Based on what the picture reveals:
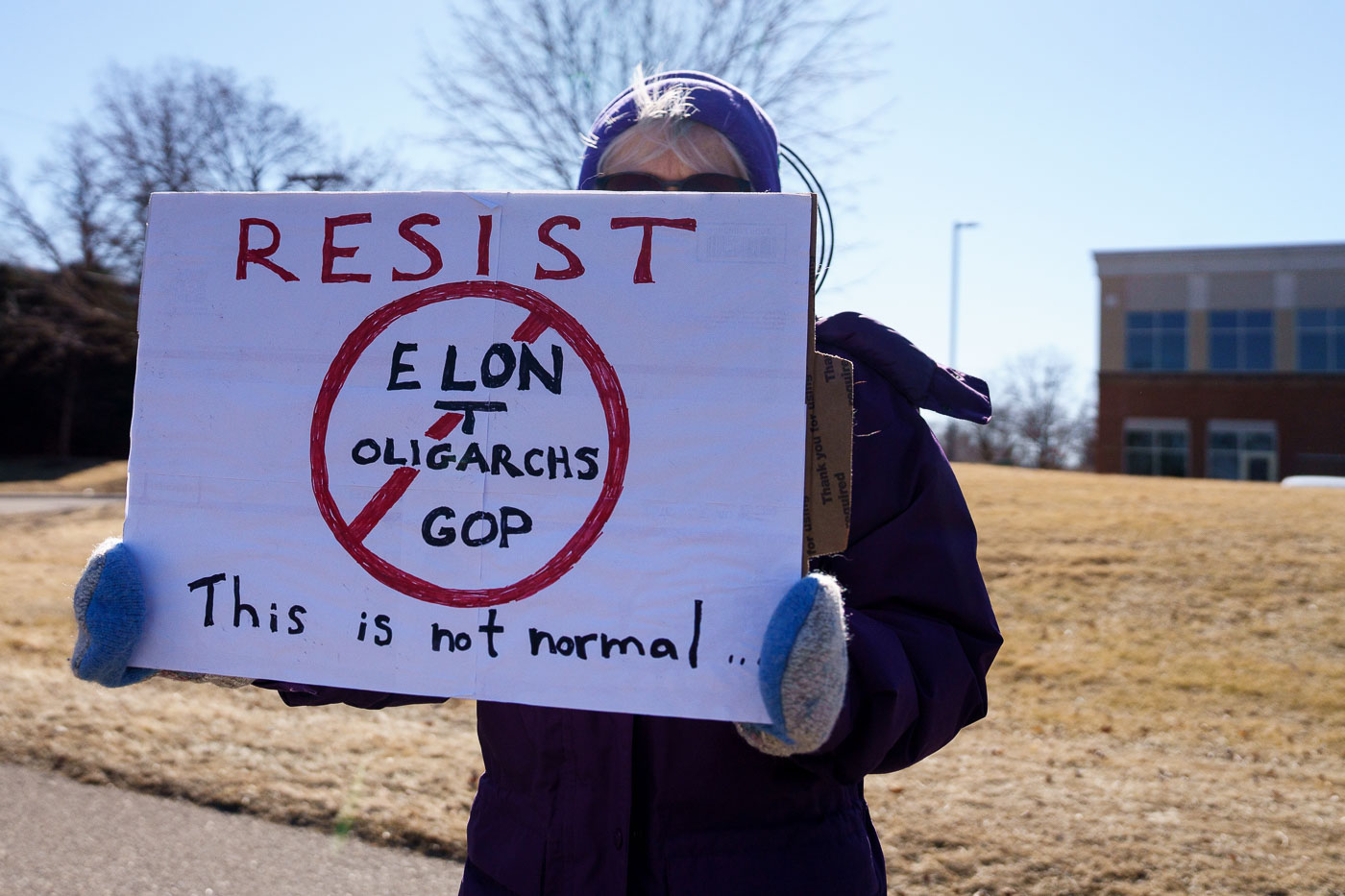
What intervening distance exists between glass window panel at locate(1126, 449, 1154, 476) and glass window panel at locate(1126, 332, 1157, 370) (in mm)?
2945

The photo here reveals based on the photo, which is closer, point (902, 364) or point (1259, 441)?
point (902, 364)

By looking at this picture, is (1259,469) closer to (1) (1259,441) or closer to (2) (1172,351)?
(1) (1259,441)

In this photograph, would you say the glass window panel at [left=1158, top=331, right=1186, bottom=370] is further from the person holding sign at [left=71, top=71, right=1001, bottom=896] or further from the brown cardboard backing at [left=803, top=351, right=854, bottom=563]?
the brown cardboard backing at [left=803, top=351, right=854, bottom=563]

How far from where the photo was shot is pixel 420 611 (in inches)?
59.2

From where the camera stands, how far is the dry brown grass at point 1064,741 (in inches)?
140

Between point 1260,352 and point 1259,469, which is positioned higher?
point 1260,352

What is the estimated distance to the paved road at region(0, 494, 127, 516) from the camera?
55.6ft

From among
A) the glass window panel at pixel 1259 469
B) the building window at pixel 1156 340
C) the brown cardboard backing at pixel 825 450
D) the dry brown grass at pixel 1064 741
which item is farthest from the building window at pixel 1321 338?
the brown cardboard backing at pixel 825 450

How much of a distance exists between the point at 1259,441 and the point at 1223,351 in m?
3.21

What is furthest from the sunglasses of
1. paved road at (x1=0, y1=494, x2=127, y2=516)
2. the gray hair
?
paved road at (x1=0, y1=494, x2=127, y2=516)

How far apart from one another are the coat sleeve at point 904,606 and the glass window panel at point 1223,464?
116 ft

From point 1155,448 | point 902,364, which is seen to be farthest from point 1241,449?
point 902,364

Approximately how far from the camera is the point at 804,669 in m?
1.33

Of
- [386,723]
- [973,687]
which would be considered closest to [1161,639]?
[386,723]
